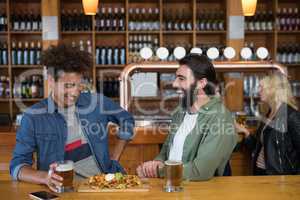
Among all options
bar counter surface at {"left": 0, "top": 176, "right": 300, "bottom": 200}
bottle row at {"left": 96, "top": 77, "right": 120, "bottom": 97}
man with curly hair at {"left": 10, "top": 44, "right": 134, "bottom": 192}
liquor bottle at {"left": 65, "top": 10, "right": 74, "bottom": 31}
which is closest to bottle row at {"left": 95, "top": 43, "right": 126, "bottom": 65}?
bottle row at {"left": 96, "top": 77, "right": 120, "bottom": 97}

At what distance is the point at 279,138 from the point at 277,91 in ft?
1.35

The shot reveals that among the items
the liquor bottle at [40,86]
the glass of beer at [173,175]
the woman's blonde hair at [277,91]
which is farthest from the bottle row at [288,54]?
the glass of beer at [173,175]

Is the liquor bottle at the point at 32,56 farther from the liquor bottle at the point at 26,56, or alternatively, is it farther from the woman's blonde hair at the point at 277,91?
the woman's blonde hair at the point at 277,91

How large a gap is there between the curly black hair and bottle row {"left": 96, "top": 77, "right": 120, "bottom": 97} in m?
3.60

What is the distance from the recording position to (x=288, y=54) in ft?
18.9

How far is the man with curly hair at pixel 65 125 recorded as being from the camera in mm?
1963

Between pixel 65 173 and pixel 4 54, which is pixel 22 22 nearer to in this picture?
pixel 4 54

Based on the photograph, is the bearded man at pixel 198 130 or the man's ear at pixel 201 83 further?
the man's ear at pixel 201 83

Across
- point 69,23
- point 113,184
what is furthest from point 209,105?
point 69,23

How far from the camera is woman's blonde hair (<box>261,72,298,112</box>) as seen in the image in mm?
2971

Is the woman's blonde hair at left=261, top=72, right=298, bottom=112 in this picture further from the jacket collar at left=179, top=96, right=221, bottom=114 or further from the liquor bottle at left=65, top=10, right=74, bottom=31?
the liquor bottle at left=65, top=10, right=74, bottom=31

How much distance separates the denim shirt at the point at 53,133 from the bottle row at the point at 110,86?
3.43 m

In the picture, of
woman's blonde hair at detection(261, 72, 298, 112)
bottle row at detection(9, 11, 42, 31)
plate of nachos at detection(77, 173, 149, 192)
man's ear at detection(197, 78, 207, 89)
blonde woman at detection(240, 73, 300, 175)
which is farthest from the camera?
bottle row at detection(9, 11, 42, 31)

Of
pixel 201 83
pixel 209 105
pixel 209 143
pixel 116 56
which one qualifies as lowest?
pixel 209 143
